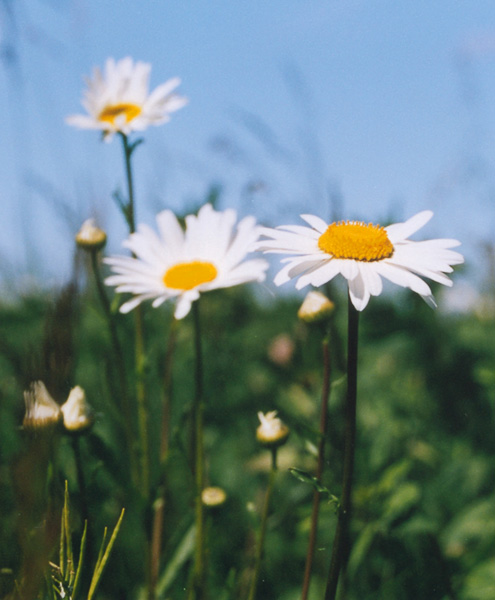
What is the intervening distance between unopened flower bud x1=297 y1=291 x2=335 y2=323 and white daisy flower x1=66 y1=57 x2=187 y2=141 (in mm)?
437

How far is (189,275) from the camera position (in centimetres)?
84

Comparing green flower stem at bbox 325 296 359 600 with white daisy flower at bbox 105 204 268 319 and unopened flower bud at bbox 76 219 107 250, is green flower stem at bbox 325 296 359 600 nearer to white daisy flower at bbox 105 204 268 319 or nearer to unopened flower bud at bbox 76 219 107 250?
white daisy flower at bbox 105 204 268 319

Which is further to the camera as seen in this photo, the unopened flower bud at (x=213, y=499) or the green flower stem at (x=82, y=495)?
the unopened flower bud at (x=213, y=499)

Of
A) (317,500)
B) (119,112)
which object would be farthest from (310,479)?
(119,112)

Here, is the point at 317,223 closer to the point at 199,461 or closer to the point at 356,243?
the point at 356,243

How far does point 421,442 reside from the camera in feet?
4.83

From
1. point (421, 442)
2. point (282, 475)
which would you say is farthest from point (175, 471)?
point (421, 442)

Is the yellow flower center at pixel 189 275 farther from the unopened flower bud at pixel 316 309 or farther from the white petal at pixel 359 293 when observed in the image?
the white petal at pixel 359 293

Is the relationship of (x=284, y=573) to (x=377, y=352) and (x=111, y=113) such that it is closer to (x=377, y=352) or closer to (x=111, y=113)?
(x=377, y=352)

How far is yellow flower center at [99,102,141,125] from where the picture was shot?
1.10 metres

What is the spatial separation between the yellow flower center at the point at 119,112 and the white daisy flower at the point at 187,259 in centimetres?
28

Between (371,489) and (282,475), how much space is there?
0.32 metres

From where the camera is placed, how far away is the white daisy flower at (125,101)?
1.07 meters

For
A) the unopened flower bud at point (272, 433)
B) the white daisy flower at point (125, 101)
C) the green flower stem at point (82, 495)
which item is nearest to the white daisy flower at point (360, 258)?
the unopened flower bud at point (272, 433)
